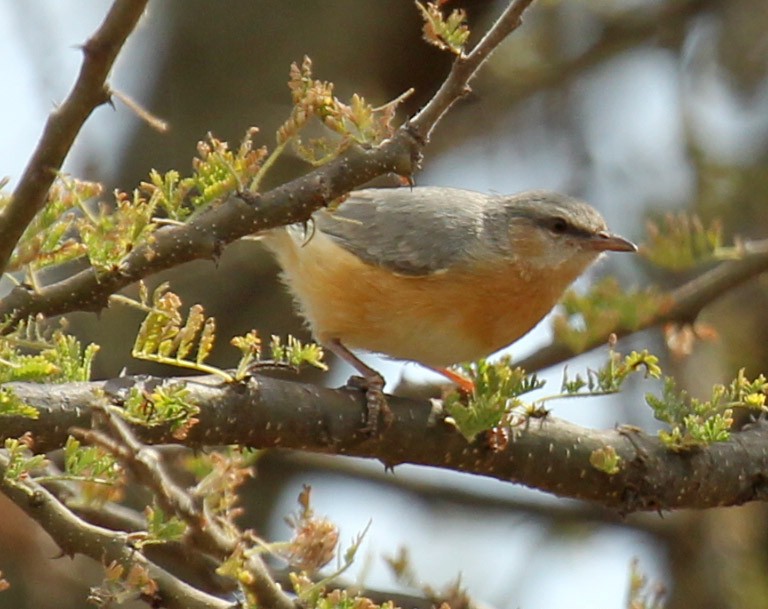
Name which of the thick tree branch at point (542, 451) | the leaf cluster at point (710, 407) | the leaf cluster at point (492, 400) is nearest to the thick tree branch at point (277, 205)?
the thick tree branch at point (542, 451)

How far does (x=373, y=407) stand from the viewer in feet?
12.4

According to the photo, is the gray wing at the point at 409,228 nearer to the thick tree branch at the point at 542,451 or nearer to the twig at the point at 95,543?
the thick tree branch at the point at 542,451

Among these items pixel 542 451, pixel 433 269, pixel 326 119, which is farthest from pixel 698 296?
pixel 326 119

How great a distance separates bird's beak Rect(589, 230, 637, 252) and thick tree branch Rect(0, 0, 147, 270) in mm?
3722

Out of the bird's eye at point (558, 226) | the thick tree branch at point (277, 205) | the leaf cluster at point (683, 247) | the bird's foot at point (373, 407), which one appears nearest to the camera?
the thick tree branch at point (277, 205)

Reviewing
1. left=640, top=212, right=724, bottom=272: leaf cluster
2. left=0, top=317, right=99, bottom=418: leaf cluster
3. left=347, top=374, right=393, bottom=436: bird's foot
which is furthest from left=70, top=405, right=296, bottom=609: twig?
left=640, top=212, right=724, bottom=272: leaf cluster

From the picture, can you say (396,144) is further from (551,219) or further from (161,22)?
(161,22)

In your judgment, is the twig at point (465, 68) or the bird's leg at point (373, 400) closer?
the twig at point (465, 68)

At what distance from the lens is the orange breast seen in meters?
5.13

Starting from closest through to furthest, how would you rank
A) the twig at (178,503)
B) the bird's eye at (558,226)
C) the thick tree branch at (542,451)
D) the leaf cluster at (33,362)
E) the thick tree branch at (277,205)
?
the twig at (178,503)
the leaf cluster at (33,362)
the thick tree branch at (277,205)
the thick tree branch at (542,451)
the bird's eye at (558,226)

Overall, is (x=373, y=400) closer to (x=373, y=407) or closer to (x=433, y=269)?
(x=373, y=407)

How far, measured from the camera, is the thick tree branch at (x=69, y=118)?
2.19 metres

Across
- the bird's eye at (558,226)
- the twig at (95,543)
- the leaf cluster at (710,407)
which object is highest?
the bird's eye at (558,226)

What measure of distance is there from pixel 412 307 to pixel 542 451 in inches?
48.9
